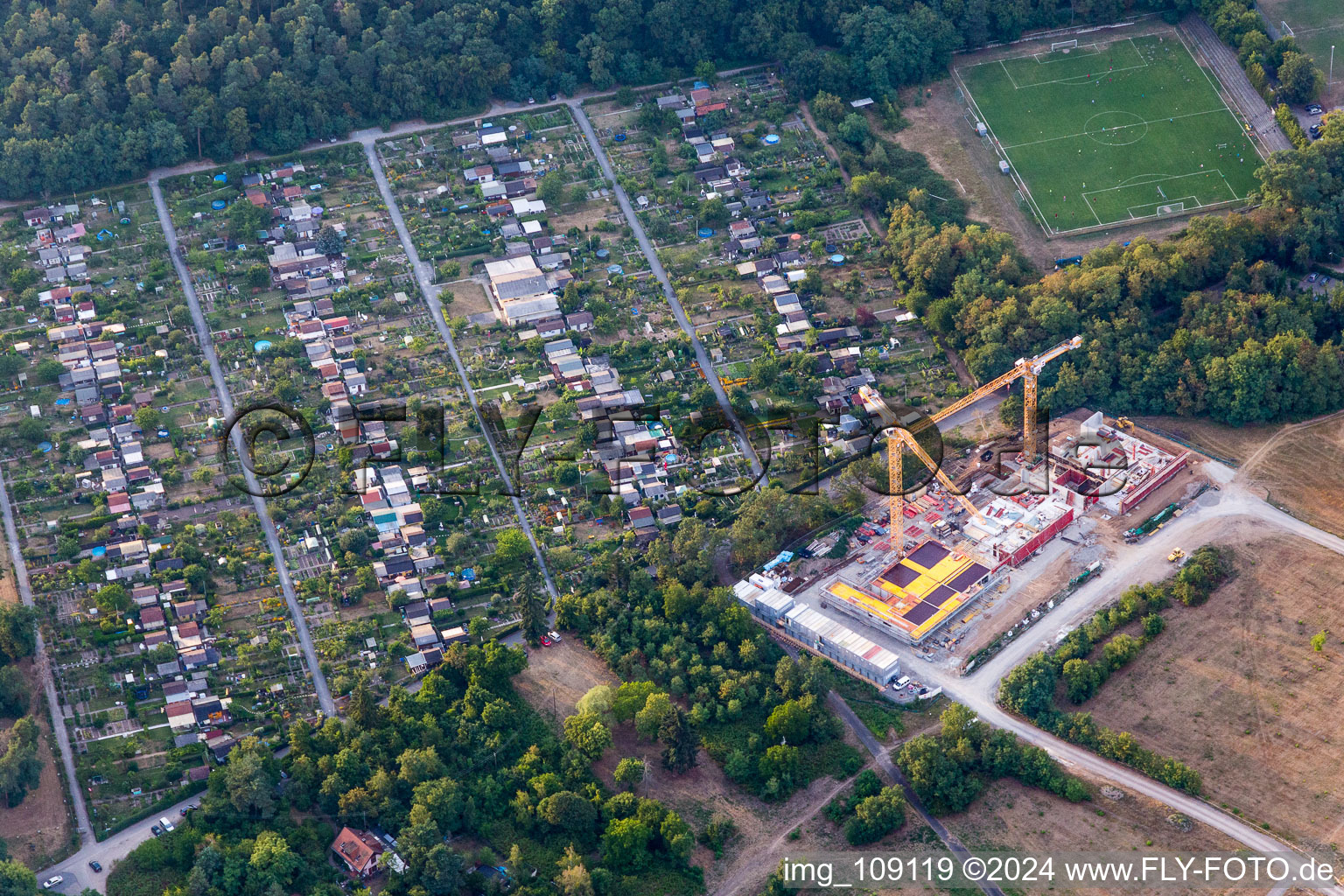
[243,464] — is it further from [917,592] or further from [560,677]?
[917,592]

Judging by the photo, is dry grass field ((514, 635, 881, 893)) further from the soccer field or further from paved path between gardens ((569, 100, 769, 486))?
the soccer field

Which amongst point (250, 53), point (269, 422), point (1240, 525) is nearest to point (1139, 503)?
point (1240, 525)

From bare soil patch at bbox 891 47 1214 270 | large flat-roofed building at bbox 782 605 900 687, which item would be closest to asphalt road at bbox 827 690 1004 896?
large flat-roofed building at bbox 782 605 900 687

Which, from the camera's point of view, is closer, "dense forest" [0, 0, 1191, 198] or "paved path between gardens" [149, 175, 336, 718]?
"paved path between gardens" [149, 175, 336, 718]

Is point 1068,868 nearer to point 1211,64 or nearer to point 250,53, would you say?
point 1211,64

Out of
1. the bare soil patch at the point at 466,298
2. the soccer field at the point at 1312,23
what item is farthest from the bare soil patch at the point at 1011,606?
the soccer field at the point at 1312,23

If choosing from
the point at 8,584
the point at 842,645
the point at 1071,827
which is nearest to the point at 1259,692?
the point at 1071,827
